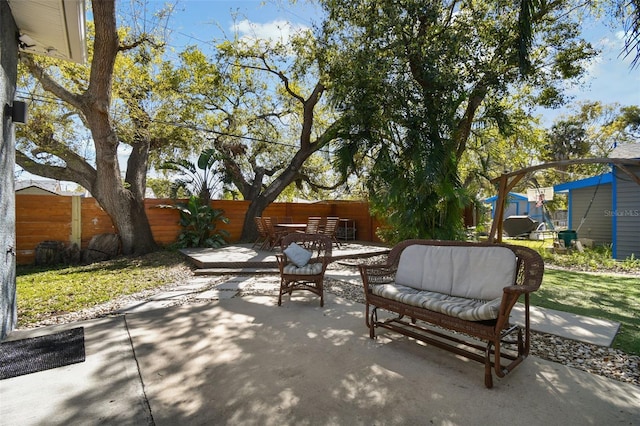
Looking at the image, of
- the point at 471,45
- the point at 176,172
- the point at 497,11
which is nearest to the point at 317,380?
the point at 471,45

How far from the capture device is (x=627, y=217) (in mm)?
8656

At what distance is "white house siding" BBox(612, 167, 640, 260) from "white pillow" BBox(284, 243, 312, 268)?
9384 mm

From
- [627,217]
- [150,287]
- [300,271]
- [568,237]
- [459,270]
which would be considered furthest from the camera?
[568,237]

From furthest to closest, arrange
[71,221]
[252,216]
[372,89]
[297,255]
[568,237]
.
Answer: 1. [252,216]
2. [568,237]
3. [71,221]
4. [372,89]
5. [297,255]

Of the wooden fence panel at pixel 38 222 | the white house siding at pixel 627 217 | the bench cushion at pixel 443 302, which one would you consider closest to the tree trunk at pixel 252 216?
the wooden fence panel at pixel 38 222

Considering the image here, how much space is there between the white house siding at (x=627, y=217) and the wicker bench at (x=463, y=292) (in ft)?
27.8

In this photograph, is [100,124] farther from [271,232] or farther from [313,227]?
[313,227]

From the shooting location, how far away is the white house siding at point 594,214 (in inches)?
409

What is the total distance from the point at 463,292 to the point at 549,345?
39.6 inches

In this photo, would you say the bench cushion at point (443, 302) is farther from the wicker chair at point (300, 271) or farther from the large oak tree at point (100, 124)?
the large oak tree at point (100, 124)

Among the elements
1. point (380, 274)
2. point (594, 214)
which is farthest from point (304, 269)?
point (594, 214)

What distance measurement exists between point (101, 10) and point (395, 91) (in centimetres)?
573

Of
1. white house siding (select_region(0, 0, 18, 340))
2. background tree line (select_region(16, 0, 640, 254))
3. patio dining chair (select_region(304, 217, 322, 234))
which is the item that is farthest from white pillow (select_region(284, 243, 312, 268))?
patio dining chair (select_region(304, 217, 322, 234))

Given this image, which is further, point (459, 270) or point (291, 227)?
point (291, 227)
